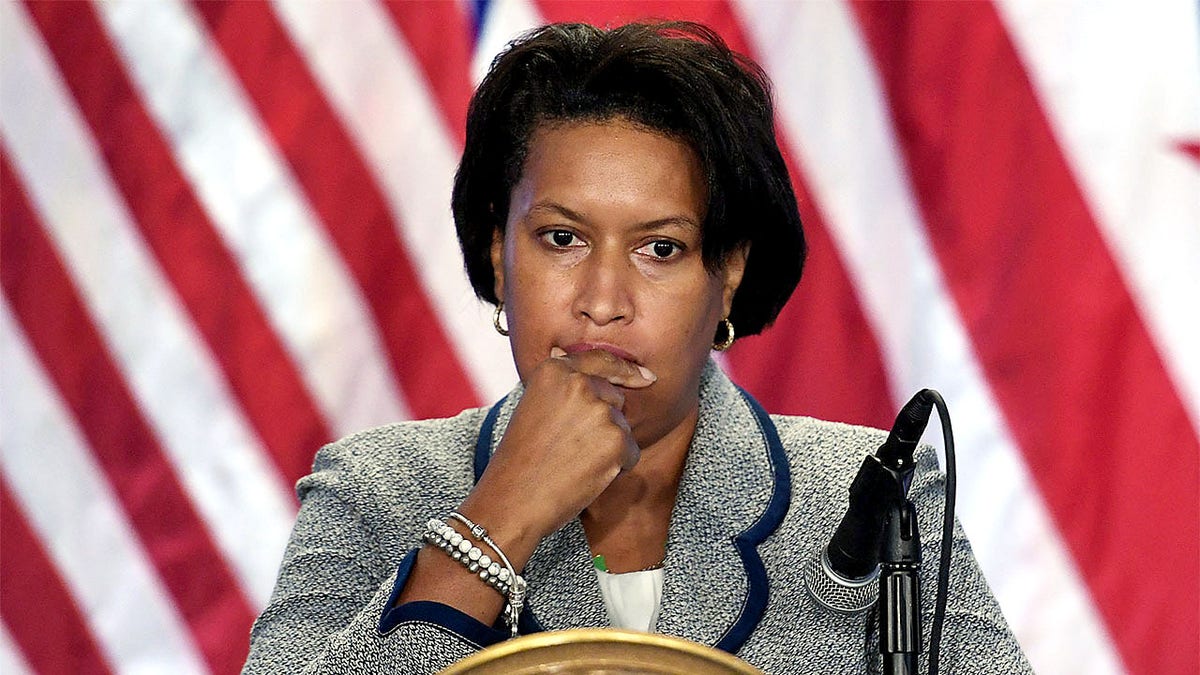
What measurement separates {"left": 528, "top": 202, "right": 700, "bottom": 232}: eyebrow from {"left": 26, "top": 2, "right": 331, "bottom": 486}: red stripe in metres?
1.07

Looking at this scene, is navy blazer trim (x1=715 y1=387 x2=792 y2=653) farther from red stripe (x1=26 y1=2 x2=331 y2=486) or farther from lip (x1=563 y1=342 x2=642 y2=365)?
red stripe (x1=26 y1=2 x2=331 y2=486)

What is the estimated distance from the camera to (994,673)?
1562 millimetres

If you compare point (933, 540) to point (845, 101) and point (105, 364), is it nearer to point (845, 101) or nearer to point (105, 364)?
point (845, 101)

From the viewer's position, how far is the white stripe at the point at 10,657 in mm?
2600

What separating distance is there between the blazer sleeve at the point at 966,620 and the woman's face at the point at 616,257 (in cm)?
33

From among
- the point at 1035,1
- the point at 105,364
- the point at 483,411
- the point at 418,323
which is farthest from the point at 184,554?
the point at 1035,1

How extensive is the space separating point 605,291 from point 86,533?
4.63 ft

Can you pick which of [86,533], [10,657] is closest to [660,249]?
[86,533]

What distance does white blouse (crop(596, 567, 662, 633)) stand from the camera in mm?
1764

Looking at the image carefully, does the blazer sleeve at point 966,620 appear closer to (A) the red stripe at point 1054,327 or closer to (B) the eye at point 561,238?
(B) the eye at point 561,238

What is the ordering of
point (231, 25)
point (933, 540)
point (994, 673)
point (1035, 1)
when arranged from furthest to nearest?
point (231, 25) → point (1035, 1) → point (933, 540) → point (994, 673)

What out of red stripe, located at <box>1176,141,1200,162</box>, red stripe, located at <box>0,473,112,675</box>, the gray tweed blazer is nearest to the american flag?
red stripe, located at <box>0,473,112,675</box>

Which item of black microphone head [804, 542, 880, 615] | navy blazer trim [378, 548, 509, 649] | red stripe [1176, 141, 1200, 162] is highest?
red stripe [1176, 141, 1200, 162]

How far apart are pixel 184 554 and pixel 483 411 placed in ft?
2.87
